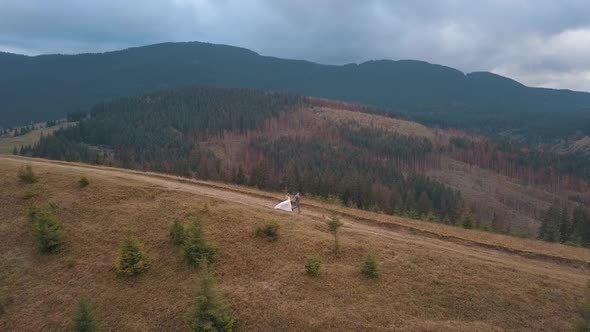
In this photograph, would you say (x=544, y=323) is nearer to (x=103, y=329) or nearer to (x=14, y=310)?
(x=103, y=329)

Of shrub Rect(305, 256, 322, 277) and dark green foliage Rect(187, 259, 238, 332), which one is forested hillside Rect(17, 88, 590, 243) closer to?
shrub Rect(305, 256, 322, 277)

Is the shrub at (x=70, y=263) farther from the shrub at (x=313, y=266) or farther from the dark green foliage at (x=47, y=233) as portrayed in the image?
the shrub at (x=313, y=266)

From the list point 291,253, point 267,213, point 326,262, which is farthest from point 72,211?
point 326,262

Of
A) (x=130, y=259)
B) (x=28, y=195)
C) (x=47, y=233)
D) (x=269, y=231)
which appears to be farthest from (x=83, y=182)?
(x=269, y=231)

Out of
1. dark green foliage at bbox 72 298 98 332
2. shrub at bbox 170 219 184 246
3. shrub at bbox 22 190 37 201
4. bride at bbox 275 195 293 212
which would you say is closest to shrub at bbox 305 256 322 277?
shrub at bbox 170 219 184 246

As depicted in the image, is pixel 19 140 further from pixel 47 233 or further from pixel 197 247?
pixel 197 247

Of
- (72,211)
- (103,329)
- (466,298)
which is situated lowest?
(103,329)

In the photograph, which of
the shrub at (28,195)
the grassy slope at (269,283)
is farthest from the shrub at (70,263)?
the shrub at (28,195)
